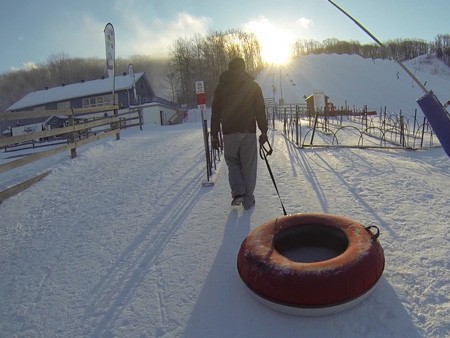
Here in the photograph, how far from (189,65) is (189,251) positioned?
5991cm

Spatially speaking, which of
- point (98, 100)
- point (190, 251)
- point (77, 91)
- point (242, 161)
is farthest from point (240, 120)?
point (77, 91)

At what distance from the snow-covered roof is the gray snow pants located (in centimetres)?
3618

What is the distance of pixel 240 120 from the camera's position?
4047 mm

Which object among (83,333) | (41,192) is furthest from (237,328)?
(41,192)

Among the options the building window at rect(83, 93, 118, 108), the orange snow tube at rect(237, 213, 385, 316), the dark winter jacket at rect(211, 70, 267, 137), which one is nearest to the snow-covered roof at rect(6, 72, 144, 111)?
the building window at rect(83, 93, 118, 108)

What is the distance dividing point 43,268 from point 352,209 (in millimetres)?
3417

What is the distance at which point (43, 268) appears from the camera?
327 cm

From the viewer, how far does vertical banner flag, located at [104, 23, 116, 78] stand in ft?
44.9

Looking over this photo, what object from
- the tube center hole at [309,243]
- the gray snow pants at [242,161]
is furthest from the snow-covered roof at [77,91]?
the tube center hole at [309,243]

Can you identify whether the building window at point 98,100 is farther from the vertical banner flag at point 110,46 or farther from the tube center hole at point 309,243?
the tube center hole at point 309,243

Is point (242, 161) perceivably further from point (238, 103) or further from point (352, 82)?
point (352, 82)

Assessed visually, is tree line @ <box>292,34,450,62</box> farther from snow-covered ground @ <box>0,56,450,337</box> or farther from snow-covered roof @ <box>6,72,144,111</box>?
snow-covered ground @ <box>0,56,450,337</box>

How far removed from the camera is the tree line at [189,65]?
60125 millimetres

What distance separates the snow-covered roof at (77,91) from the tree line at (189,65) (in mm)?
15011
